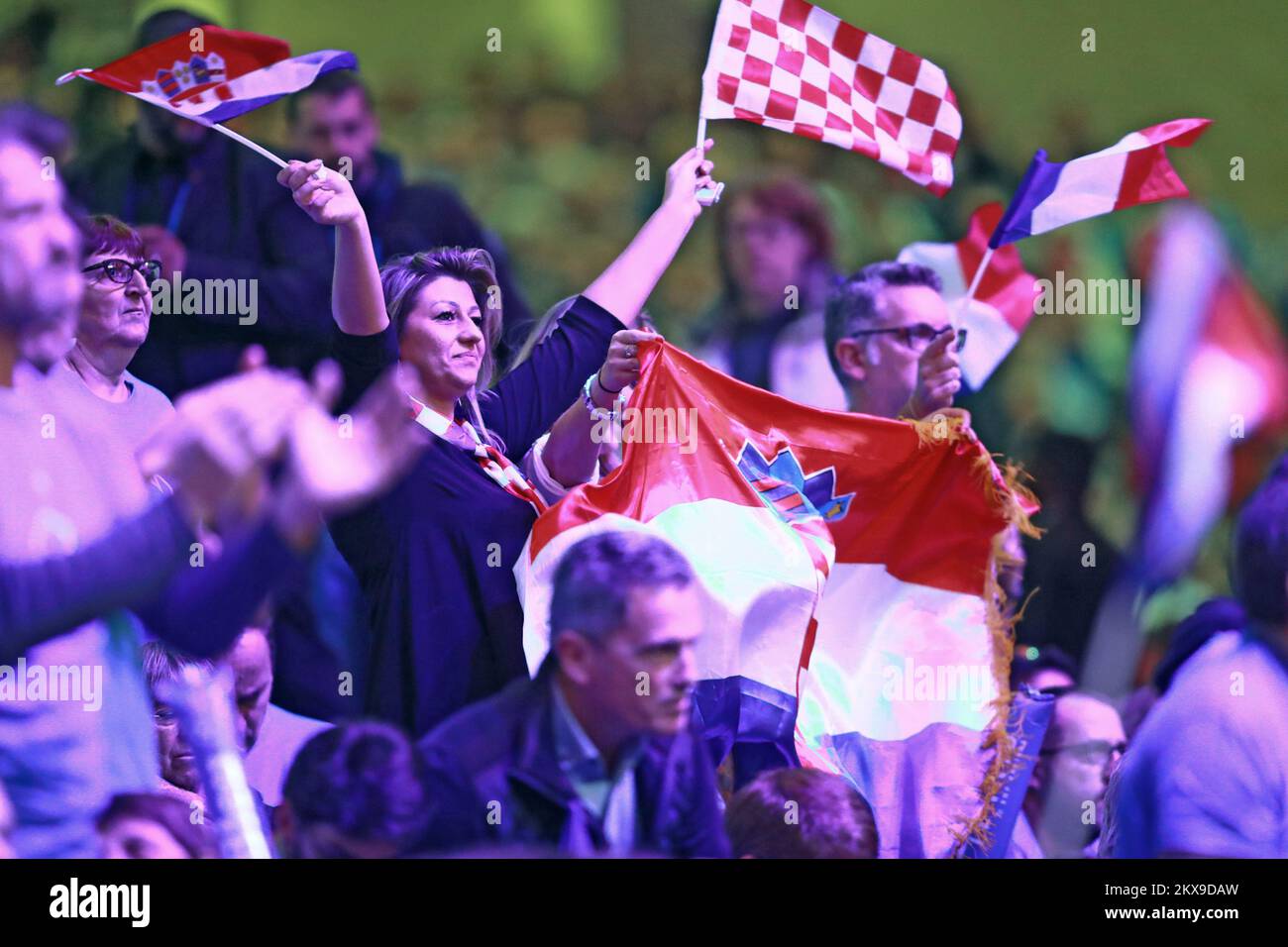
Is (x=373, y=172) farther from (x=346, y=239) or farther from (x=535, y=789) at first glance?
(x=535, y=789)

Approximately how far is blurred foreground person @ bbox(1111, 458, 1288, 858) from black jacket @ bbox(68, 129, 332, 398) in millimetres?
2616

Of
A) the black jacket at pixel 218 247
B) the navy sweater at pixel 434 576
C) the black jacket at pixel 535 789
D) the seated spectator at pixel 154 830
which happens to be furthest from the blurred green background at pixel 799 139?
the seated spectator at pixel 154 830

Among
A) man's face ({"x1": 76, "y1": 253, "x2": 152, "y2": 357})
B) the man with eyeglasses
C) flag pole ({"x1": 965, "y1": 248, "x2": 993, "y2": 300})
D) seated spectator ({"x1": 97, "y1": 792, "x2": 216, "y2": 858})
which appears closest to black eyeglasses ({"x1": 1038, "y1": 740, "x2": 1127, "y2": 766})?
the man with eyeglasses

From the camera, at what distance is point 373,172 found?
5.32 metres

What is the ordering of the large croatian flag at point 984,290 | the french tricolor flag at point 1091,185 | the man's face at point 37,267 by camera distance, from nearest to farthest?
1. the man's face at point 37,267
2. the french tricolor flag at point 1091,185
3. the large croatian flag at point 984,290

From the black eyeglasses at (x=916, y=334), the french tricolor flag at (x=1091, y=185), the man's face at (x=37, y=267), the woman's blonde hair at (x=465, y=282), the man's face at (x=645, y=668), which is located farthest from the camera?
the black eyeglasses at (x=916, y=334)

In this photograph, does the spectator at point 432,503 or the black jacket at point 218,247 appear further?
the black jacket at point 218,247

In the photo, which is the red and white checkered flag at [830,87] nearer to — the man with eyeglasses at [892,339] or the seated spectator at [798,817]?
the man with eyeglasses at [892,339]

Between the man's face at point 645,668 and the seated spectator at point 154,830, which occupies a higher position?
the man's face at point 645,668

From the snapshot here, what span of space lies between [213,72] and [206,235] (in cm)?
48

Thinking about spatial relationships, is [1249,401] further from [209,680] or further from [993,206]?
[209,680]

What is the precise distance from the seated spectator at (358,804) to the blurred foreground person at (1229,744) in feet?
6.44

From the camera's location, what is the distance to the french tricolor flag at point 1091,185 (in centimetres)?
527
